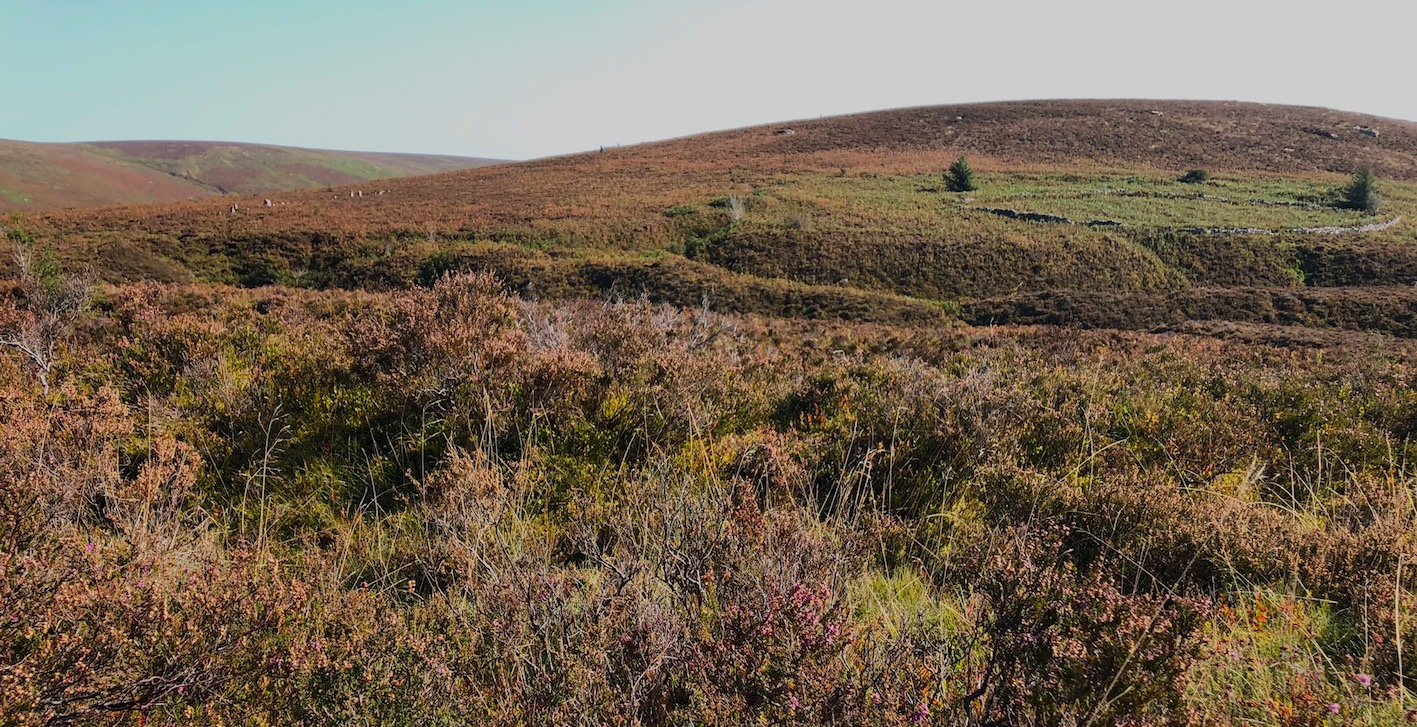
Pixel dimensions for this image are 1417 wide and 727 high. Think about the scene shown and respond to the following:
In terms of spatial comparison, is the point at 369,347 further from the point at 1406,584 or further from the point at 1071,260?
the point at 1071,260

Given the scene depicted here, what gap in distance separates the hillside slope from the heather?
1481 cm

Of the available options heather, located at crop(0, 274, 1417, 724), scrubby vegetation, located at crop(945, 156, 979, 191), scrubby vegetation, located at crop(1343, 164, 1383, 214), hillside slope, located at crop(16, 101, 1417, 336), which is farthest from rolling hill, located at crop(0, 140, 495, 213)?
scrubby vegetation, located at crop(1343, 164, 1383, 214)

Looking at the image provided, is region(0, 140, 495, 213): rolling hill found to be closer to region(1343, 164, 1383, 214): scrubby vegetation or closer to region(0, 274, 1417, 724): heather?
region(0, 274, 1417, 724): heather

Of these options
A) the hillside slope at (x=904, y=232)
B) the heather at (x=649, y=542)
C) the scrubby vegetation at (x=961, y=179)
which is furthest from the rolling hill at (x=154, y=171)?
the heather at (x=649, y=542)

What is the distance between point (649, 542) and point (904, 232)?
2890 centimetres

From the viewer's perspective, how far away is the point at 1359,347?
47.9 ft

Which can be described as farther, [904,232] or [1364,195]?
[1364,195]

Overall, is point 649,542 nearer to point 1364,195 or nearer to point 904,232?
point 904,232

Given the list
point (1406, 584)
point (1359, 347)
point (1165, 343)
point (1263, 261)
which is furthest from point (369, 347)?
point (1263, 261)

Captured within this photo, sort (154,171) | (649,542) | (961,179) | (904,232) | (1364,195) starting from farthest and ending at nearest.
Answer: (154,171) → (961,179) → (1364,195) → (904,232) → (649,542)

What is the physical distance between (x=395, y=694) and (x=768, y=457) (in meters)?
2.36

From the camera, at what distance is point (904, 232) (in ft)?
96.5

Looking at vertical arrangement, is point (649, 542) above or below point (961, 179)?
below

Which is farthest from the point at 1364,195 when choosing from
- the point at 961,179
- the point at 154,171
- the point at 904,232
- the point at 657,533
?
the point at 154,171
